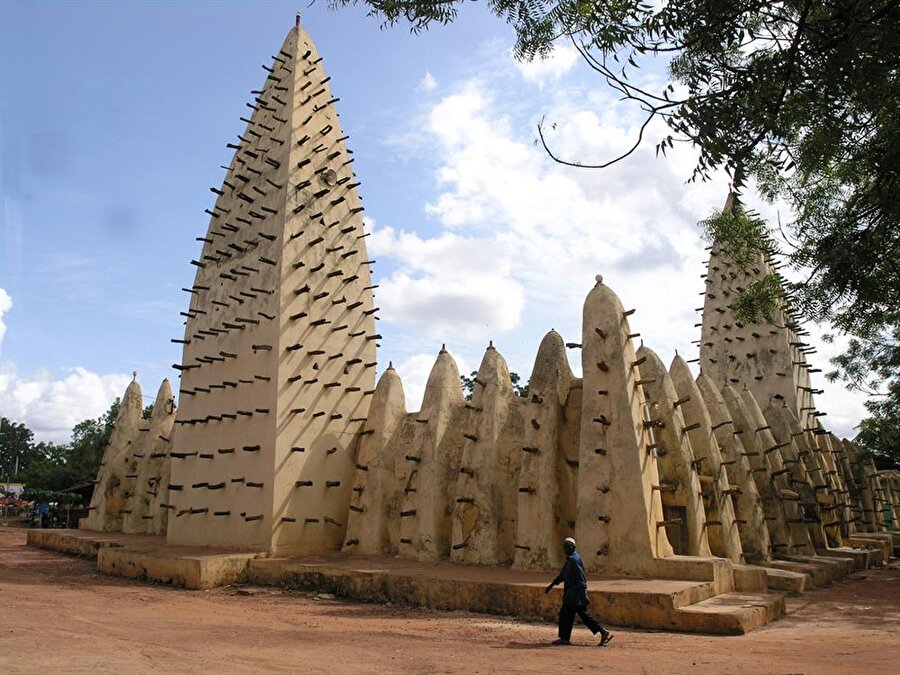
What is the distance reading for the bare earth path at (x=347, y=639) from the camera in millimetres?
8039

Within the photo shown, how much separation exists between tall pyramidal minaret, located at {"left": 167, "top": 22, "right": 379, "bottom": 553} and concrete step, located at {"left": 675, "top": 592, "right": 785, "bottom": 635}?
8912 mm

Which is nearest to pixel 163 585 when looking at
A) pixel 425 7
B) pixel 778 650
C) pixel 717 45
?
pixel 778 650

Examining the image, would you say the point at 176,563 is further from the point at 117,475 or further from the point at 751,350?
the point at 751,350

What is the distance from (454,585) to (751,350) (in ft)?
59.5

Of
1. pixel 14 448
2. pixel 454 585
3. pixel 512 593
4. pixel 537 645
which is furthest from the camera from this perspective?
pixel 14 448

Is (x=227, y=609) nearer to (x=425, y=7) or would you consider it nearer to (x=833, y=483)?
(x=425, y=7)

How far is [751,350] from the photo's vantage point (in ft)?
88.6

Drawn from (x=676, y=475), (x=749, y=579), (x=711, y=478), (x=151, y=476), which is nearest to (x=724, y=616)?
(x=749, y=579)

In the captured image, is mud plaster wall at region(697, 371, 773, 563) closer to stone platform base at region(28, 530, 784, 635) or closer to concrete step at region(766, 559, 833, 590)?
concrete step at region(766, 559, 833, 590)

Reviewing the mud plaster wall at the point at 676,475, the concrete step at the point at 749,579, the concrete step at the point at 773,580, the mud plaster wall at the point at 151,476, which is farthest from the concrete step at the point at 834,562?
the mud plaster wall at the point at 151,476

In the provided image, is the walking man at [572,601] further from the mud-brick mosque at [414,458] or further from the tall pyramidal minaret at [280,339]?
the tall pyramidal minaret at [280,339]

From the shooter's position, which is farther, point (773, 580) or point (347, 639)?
point (773, 580)

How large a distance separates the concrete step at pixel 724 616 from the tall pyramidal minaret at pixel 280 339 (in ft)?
29.2

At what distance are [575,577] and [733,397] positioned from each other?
1195cm
